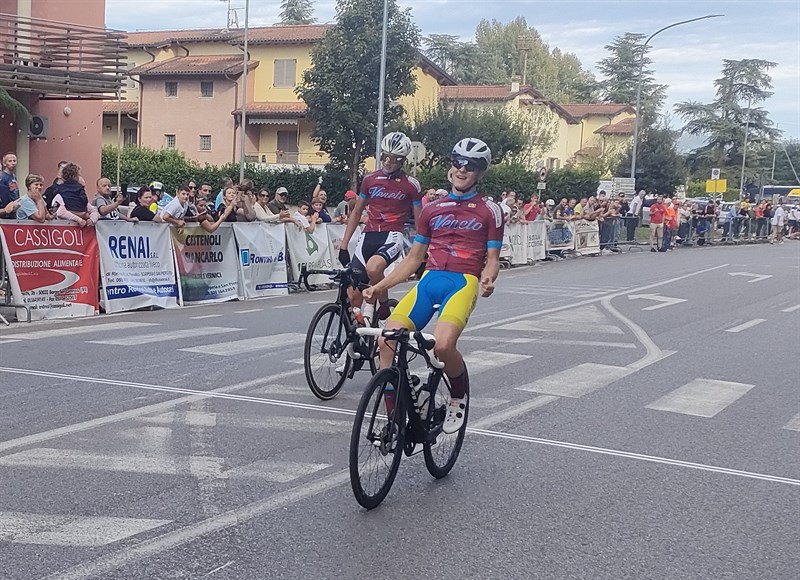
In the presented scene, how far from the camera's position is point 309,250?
19.1 m

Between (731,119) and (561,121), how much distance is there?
56.2ft

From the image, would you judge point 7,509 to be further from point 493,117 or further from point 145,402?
point 493,117

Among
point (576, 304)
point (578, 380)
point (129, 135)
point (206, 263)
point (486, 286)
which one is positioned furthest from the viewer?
point (129, 135)

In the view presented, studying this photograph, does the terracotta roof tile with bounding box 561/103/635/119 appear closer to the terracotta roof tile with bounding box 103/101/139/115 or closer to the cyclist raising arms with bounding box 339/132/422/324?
the terracotta roof tile with bounding box 103/101/139/115

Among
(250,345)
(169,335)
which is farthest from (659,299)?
(169,335)

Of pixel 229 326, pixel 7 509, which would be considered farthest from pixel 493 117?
pixel 7 509

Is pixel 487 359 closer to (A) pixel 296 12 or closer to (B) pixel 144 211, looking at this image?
(B) pixel 144 211

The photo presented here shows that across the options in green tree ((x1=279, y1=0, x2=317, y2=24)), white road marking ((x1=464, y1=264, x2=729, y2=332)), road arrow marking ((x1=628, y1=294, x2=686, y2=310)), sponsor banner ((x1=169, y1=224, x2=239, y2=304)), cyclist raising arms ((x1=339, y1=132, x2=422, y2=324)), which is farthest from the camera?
green tree ((x1=279, y1=0, x2=317, y2=24))

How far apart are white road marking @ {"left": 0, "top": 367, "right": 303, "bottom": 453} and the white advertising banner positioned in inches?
347

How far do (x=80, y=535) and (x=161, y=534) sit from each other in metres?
0.37

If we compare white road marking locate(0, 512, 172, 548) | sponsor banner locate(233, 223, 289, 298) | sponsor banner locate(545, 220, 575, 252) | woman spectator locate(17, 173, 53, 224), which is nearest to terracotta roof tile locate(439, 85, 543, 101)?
sponsor banner locate(545, 220, 575, 252)

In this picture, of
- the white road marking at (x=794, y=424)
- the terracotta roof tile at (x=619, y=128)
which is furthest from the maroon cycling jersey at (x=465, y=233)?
the terracotta roof tile at (x=619, y=128)

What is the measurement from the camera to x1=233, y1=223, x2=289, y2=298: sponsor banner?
675 inches

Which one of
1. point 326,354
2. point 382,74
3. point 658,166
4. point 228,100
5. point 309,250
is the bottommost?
point 326,354
